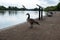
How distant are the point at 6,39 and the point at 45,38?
219 centimetres

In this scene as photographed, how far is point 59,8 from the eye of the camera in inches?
3903

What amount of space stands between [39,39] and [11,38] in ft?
5.39

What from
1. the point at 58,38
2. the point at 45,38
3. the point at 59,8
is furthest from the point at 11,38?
the point at 59,8

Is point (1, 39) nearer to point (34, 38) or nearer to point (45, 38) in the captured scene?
point (34, 38)

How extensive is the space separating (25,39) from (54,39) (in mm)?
1597

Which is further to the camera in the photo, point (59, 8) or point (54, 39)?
point (59, 8)

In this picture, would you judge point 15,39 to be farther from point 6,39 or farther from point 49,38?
point 49,38

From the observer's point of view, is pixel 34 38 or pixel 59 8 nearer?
pixel 34 38

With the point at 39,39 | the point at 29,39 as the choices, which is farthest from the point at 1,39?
the point at 39,39

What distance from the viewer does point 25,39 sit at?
8.98 metres

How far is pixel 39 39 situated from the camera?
8859mm

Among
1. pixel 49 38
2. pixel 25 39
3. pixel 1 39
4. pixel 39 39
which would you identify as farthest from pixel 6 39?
pixel 49 38

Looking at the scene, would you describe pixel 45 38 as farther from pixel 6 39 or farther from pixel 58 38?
pixel 6 39

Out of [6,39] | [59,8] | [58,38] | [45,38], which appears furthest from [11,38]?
[59,8]
